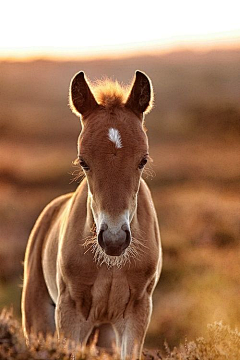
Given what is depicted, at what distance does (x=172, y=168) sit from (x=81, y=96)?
14.5 metres

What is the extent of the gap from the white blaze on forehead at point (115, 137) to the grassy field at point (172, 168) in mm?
715

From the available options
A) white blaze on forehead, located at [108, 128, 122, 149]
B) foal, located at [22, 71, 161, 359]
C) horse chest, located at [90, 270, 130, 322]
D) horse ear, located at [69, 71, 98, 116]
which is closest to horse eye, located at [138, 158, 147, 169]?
foal, located at [22, 71, 161, 359]

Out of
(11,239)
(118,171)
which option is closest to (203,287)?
(11,239)

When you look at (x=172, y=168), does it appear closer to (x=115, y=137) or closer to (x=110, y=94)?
(x=110, y=94)

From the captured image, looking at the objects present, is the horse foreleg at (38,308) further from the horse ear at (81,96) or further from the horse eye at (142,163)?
the horse eye at (142,163)

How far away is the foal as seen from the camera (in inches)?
191

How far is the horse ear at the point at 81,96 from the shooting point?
5.34 meters

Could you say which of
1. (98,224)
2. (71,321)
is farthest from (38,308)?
(98,224)

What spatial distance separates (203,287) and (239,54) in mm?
22512

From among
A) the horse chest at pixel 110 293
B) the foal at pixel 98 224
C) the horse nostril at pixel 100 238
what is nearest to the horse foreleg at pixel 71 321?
the foal at pixel 98 224

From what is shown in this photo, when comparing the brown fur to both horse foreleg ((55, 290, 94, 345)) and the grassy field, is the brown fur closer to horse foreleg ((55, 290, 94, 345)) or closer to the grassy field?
the grassy field

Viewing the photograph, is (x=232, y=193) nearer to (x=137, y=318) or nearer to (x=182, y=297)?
(x=182, y=297)

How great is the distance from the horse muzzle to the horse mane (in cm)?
104

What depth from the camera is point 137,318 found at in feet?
17.5
